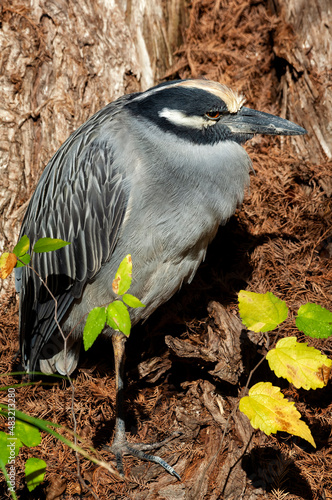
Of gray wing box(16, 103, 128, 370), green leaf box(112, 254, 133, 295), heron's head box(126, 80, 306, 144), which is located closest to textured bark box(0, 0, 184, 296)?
gray wing box(16, 103, 128, 370)

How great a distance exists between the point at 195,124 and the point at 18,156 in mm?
1656

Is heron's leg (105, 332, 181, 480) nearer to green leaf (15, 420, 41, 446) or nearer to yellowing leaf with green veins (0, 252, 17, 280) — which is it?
green leaf (15, 420, 41, 446)

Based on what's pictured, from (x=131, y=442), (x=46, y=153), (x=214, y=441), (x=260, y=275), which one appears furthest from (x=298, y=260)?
(x=46, y=153)

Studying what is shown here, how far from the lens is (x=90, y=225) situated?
10.4ft

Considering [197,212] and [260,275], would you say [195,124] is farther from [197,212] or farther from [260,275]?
[260,275]

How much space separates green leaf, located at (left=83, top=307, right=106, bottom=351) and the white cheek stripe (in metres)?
1.32

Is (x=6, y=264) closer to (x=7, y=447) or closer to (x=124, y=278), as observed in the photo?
(x=124, y=278)

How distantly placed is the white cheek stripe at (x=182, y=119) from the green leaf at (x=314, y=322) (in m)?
1.29

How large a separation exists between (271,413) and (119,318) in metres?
0.91

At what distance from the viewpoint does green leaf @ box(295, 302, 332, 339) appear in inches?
98.6

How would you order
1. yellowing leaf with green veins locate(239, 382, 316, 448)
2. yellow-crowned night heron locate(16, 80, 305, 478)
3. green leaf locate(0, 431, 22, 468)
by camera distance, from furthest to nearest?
yellow-crowned night heron locate(16, 80, 305, 478) < yellowing leaf with green veins locate(239, 382, 316, 448) < green leaf locate(0, 431, 22, 468)

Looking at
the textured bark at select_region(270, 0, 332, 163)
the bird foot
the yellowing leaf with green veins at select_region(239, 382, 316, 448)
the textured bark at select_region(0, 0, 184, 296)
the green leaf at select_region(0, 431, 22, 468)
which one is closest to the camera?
the green leaf at select_region(0, 431, 22, 468)

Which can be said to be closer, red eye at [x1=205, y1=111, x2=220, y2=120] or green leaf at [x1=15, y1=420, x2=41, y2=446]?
green leaf at [x1=15, y1=420, x2=41, y2=446]

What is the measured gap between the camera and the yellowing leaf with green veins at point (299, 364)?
8.11ft
